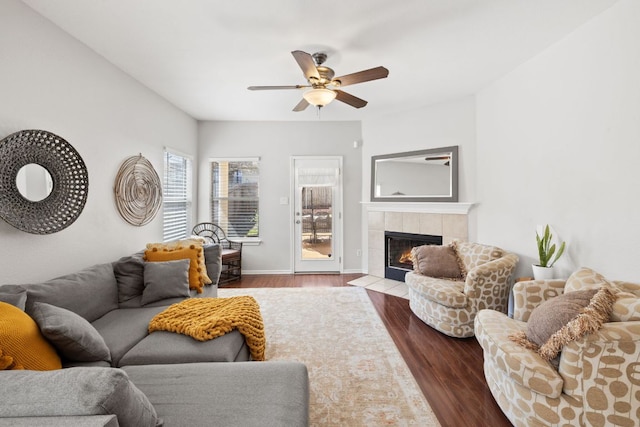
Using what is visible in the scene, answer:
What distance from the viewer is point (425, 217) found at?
4.46 m

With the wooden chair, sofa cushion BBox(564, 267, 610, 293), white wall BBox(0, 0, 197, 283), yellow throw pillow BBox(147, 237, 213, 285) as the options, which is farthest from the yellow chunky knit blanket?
the wooden chair

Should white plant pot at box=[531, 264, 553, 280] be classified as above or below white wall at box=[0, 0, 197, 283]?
below

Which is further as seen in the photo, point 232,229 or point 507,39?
point 232,229

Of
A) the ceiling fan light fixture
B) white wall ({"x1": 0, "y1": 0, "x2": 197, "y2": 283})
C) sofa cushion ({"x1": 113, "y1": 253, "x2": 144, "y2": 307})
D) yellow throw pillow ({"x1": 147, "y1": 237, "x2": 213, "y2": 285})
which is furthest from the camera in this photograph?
yellow throw pillow ({"x1": 147, "y1": 237, "x2": 213, "y2": 285})

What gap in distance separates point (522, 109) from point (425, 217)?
1838 mm

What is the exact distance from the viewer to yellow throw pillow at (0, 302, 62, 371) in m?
1.32

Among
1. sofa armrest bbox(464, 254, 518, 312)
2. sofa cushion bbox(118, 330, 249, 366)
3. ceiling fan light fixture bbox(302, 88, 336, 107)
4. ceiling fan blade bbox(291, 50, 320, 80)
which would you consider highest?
ceiling fan blade bbox(291, 50, 320, 80)

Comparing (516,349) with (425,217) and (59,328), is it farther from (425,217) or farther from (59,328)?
(425,217)

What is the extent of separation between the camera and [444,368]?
2.40 metres

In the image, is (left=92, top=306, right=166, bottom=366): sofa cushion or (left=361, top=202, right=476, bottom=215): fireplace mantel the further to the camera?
(left=361, top=202, right=476, bottom=215): fireplace mantel

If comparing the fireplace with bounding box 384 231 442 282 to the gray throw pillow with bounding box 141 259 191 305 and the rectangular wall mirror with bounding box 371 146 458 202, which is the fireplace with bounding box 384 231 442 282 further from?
the gray throw pillow with bounding box 141 259 191 305

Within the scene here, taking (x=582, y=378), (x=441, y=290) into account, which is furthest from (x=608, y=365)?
(x=441, y=290)

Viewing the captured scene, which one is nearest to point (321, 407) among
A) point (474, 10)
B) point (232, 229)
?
point (474, 10)

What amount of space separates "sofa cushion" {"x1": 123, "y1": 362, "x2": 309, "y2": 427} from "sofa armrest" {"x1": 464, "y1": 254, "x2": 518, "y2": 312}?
2.02 m
